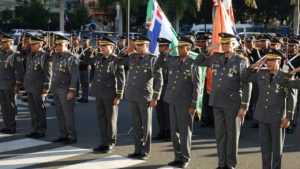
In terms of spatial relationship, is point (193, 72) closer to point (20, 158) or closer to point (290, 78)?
point (290, 78)

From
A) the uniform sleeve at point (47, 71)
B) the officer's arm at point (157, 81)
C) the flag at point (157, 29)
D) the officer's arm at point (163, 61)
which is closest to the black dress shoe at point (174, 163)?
the officer's arm at point (157, 81)

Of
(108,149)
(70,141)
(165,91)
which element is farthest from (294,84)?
(70,141)

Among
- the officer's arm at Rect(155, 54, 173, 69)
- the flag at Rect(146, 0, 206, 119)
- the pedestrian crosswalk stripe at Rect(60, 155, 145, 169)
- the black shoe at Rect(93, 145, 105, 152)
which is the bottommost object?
the pedestrian crosswalk stripe at Rect(60, 155, 145, 169)

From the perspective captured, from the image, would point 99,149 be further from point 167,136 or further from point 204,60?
point 204,60

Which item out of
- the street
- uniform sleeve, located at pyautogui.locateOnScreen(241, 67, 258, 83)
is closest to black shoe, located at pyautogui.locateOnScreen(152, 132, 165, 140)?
the street

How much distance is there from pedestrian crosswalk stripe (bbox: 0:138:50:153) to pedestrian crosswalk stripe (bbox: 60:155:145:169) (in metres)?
1.62

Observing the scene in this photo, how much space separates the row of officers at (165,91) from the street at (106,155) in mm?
255

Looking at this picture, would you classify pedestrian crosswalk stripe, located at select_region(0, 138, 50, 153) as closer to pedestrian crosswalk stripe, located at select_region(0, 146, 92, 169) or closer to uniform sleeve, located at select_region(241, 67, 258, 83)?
pedestrian crosswalk stripe, located at select_region(0, 146, 92, 169)

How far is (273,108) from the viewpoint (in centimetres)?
657

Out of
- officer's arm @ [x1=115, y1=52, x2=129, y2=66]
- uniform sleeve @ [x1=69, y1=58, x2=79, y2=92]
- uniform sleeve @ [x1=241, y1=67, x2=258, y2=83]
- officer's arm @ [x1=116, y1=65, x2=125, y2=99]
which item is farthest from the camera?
uniform sleeve @ [x1=69, y1=58, x2=79, y2=92]

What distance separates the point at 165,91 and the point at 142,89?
46 cm

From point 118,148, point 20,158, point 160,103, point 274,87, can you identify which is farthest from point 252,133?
point 20,158

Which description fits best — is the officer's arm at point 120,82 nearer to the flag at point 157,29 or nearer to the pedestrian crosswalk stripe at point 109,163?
the pedestrian crosswalk stripe at point 109,163

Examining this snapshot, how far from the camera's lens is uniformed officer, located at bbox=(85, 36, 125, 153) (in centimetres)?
830
